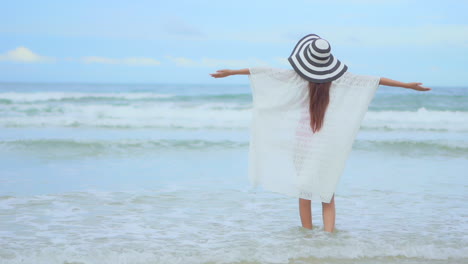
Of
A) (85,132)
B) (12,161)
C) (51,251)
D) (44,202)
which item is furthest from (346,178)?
(85,132)

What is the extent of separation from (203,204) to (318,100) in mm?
2052

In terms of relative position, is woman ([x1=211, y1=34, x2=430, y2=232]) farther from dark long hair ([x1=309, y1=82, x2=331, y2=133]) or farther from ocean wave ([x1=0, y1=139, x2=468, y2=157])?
ocean wave ([x1=0, y1=139, x2=468, y2=157])

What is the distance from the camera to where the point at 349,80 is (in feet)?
13.3

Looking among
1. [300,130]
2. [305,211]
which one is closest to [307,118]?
[300,130]

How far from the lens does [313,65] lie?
3.95 meters

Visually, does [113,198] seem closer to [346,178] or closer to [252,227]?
[252,227]

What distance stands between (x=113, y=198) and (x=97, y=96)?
63.3ft

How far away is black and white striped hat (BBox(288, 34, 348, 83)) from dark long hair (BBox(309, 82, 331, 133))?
0.21ft

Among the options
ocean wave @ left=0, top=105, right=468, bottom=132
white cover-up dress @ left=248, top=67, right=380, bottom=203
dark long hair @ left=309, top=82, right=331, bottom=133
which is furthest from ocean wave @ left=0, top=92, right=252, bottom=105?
dark long hair @ left=309, top=82, right=331, bottom=133

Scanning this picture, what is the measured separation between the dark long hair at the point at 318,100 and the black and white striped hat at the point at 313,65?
6 cm

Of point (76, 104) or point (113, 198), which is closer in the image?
point (113, 198)

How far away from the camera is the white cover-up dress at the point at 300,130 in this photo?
4.07 m

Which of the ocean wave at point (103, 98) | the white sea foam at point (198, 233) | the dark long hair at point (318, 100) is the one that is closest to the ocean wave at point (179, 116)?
the ocean wave at point (103, 98)

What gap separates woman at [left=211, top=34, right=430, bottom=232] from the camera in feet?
13.1
